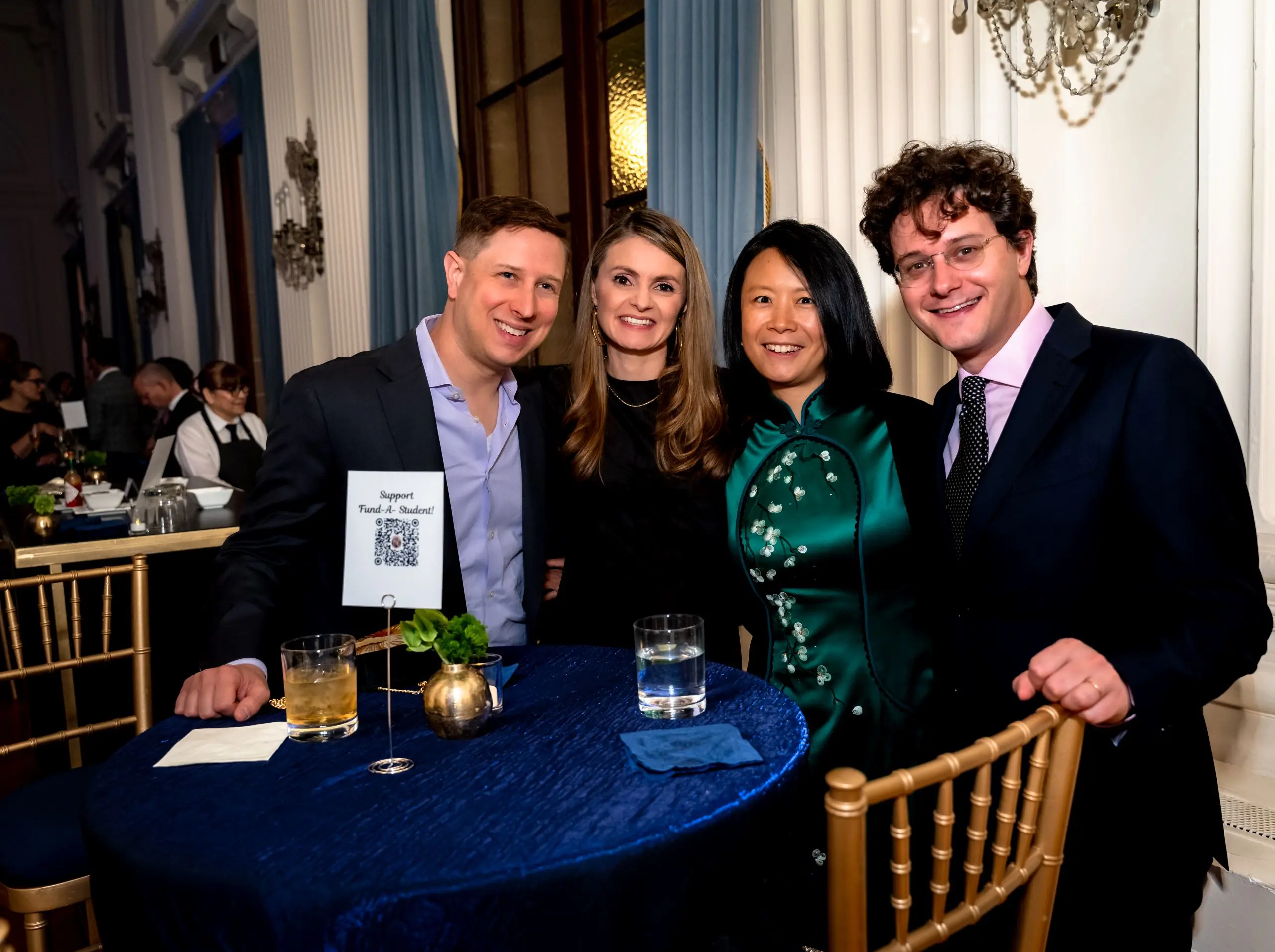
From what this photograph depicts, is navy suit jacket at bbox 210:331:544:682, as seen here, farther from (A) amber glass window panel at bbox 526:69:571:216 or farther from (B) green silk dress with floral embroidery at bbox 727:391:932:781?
(A) amber glass window panel at bbox 526:69:571:216

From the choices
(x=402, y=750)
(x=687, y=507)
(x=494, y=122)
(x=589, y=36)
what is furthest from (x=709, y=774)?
(x=494, y=122)

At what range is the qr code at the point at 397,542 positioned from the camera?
4.15 ft

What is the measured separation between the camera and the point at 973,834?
38.8 inches

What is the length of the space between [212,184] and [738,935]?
835 centimetres

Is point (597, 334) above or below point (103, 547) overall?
above

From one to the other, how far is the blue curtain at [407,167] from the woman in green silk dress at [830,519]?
3.10 meters

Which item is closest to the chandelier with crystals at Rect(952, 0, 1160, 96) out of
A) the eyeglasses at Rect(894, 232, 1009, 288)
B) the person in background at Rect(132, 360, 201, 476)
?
the eyeglasses at Rect(894, 232, 1009, 288)

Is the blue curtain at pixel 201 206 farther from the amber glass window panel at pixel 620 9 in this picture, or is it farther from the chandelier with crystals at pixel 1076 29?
the chandelier with crystals at pixel 1076 29

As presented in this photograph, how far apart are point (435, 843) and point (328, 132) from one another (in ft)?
18.0

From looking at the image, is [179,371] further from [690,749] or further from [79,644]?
[690,749]

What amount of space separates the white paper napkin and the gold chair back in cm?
74

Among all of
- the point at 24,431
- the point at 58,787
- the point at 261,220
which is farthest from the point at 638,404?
the point at 261,220

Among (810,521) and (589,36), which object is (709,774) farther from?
(589,36)

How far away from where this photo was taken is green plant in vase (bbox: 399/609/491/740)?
1212 millimetres
